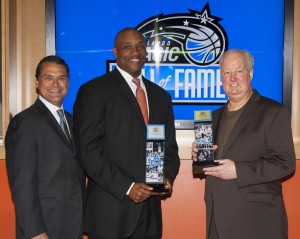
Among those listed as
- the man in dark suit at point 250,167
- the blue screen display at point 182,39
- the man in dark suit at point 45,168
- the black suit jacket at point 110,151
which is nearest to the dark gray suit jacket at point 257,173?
the man in dark suit at point 250,167

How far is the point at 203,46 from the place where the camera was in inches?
127

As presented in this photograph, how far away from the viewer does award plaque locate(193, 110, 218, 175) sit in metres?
2.30

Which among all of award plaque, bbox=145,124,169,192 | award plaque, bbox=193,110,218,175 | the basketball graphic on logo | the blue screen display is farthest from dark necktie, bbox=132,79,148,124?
the basketball graphic on logo

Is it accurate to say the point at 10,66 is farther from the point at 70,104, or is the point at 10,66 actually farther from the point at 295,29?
the point at 295,29

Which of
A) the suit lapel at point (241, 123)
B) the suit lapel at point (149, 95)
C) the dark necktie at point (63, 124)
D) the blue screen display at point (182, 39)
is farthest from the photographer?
the blue screen display at point (182, 39)

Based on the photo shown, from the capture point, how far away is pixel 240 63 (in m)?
2.31

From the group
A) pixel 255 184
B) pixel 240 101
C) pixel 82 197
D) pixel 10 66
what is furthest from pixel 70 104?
pixel 255 184

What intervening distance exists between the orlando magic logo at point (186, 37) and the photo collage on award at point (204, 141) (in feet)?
3.34

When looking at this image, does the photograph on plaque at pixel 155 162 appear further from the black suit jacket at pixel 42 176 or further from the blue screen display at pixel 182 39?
the blue screen display at pixel 182 39

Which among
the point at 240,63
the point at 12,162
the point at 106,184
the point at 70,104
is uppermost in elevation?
the point at 240,63

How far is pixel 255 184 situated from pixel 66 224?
1059 millimetres

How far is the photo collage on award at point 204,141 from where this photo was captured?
2.30 m

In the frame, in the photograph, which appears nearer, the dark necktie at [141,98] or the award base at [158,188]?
the award base at [158,188]

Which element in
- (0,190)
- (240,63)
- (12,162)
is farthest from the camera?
(0,190)
